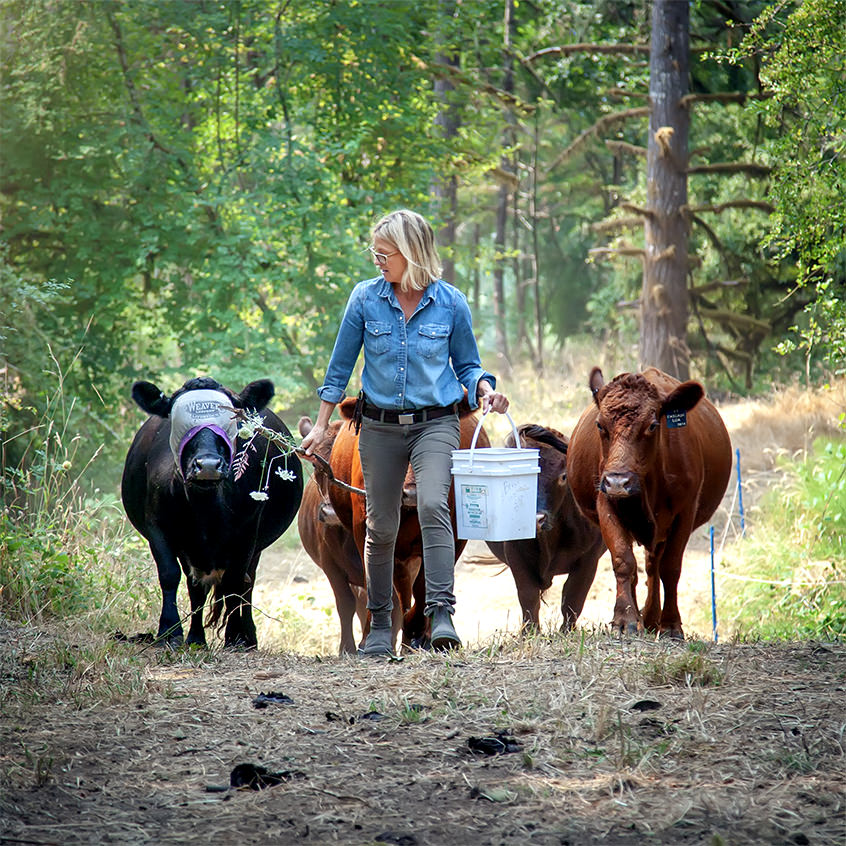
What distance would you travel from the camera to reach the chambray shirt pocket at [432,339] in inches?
245

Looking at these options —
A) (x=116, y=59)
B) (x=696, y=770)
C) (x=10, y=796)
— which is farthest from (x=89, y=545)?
(x=116, y=59)

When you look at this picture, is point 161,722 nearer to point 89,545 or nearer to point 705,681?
point 705,681

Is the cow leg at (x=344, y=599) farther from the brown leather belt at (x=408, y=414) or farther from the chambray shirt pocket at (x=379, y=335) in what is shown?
the chambray shirt pocket at (x=379, y=335)

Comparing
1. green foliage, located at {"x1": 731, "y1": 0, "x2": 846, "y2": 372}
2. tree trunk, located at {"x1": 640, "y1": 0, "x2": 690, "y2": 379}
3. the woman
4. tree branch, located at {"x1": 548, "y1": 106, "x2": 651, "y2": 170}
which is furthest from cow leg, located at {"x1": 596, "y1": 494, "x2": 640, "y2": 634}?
tree branch, located at {"x1": 548, "y1": 106, "x2": 651, "y2": 170}

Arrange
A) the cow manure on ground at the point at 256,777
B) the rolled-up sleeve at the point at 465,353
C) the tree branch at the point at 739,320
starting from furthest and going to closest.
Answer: the tree branch at the point at 739,320 → the rolled-up sleeve at the point at 465,353 → the cow manure on ground at the point at 256,777

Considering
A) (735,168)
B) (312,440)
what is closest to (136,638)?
(312,440)

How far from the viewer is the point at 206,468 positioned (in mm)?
6398

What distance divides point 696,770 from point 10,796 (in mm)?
2355

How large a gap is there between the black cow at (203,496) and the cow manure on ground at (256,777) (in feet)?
8.69

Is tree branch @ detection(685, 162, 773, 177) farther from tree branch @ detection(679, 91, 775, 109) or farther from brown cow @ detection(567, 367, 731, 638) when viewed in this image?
brown cow @ detection(567, 367, 731, 638)

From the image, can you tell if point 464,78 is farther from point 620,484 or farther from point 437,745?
point 437,745

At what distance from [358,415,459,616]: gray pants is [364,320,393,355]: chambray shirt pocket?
0.41m

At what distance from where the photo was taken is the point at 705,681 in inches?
201

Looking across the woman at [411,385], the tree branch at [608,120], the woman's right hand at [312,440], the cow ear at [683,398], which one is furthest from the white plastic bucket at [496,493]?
the tree branch at [608,120]
